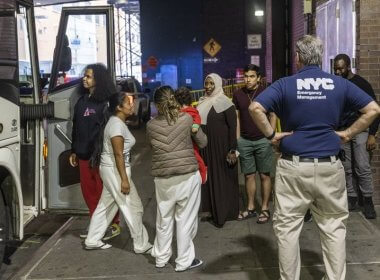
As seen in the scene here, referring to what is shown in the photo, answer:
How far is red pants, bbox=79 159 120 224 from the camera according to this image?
229 inches

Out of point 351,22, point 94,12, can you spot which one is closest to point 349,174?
point 351,22

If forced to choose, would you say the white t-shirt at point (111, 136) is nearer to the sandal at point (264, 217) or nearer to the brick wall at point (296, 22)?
the sandal at point (264, 217)

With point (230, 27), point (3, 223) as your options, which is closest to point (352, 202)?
point (3, 223)

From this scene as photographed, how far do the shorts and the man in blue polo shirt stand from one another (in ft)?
7.32

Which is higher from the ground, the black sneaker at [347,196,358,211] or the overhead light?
the overhead light

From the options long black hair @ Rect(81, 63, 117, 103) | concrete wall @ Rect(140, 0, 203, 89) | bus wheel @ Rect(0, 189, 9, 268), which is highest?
concrete wall @ Rect(140, 0, 203, 89)

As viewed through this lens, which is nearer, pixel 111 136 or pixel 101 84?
pixel 111 136

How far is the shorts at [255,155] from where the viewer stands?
633 centimetres

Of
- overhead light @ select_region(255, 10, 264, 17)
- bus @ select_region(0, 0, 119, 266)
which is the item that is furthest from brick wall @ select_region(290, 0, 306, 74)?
overhead light @ select_region(255, 10, 264, 17)

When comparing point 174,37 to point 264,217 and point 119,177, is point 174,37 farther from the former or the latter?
point 119,177

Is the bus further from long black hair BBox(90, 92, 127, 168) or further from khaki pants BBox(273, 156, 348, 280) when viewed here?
khaki pants BBox(273, 156, 348, 280)

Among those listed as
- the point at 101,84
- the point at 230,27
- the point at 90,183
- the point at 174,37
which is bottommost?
the point at 90,183

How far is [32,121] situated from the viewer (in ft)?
19.4

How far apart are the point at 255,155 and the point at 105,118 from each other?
178cm
